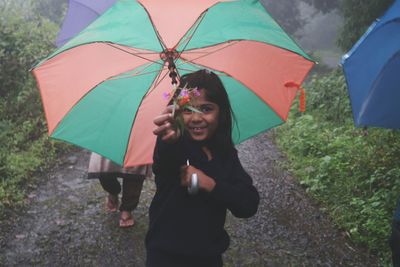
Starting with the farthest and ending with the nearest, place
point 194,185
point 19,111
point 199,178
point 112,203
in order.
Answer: point 19,111
point 112,203
point 199,178
point 194,185

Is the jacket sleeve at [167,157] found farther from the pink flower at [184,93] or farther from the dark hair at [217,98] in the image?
the dark hair at [217,98]

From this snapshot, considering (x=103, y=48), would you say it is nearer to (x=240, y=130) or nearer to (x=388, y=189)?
(x=240, y=130)

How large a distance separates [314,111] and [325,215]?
5.67m

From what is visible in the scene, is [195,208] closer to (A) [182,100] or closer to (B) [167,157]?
(B) [167,157]

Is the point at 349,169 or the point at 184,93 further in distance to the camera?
the point at 349,169

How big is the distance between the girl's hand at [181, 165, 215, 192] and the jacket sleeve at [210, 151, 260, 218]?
3 centimetres

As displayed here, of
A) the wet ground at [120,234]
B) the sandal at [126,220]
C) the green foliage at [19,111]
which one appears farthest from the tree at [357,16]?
the sandal at [126,220]

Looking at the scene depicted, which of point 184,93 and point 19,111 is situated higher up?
point 184,93

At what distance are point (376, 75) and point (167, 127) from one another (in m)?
1.45

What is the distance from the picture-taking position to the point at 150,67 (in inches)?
106

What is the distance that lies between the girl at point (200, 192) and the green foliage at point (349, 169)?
2738mm

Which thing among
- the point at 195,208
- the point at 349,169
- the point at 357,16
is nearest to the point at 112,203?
the point at 195,208

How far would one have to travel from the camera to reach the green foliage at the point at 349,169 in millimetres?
4742

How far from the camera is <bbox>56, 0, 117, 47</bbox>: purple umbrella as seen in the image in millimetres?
4254
